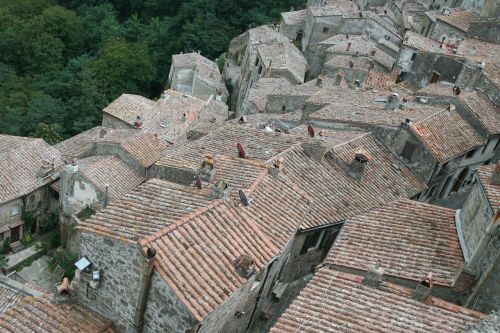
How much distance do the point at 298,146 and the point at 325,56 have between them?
3116 cm

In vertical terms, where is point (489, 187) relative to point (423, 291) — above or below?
Result: above

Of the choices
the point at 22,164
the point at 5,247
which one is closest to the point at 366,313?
the point at 5,247

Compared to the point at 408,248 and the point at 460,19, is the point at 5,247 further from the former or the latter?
the point at 460,19

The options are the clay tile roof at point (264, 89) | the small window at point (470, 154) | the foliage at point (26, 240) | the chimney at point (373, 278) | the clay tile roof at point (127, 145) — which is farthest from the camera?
the clay tile roof at point (264, 89)

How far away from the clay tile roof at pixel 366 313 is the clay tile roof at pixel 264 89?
27.3 metres

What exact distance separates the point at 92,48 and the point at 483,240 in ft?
213

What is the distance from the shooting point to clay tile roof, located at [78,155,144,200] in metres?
29.3

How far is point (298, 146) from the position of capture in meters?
22.2

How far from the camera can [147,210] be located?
14609 mm

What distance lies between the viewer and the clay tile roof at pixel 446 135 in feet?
81.9

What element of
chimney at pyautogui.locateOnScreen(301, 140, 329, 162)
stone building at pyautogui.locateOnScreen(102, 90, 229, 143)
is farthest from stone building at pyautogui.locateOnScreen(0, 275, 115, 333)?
stone building at pyautogui.locateOnScreen(102, 90, 229, 143)

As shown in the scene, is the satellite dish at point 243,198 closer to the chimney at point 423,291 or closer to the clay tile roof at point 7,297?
the chimney at point 423,291

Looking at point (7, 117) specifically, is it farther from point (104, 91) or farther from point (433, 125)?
point (433, 125)

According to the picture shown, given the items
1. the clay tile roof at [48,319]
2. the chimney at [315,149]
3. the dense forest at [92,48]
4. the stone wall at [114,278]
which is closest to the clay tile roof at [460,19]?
the dense forest at [92,48]
